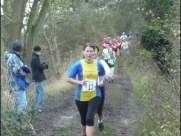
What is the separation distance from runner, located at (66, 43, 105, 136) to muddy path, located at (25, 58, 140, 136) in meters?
1.39

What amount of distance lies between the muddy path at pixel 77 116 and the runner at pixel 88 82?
1391 mm

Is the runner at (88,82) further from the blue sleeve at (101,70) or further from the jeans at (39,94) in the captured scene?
the jeans at (39,94)

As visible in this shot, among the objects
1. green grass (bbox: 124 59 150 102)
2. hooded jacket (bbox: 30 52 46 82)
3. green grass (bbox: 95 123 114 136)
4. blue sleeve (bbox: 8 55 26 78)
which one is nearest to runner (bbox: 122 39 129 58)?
green grass (bbox: 124 59 150 102)

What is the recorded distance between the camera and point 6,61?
28.2 ft

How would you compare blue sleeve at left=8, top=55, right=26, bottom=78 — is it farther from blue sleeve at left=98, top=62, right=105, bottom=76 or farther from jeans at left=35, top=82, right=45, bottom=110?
jeans at left=35, top=82, right=45, bottom=110

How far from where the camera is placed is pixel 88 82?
8.17 meters

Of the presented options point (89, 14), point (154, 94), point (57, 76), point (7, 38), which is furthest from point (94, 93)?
point (89, 14)

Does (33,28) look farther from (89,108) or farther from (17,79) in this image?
(89,108)

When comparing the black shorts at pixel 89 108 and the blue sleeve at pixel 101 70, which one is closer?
the black shorts at pixel 89 108

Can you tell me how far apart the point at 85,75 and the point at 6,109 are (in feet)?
4.90

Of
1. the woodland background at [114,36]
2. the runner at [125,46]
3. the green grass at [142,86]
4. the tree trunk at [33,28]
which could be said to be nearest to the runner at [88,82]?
the woodland background at [114,36]

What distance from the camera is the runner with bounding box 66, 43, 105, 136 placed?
26.8 ft

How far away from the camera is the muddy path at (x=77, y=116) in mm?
9875

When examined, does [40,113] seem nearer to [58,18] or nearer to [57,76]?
[57,76]
